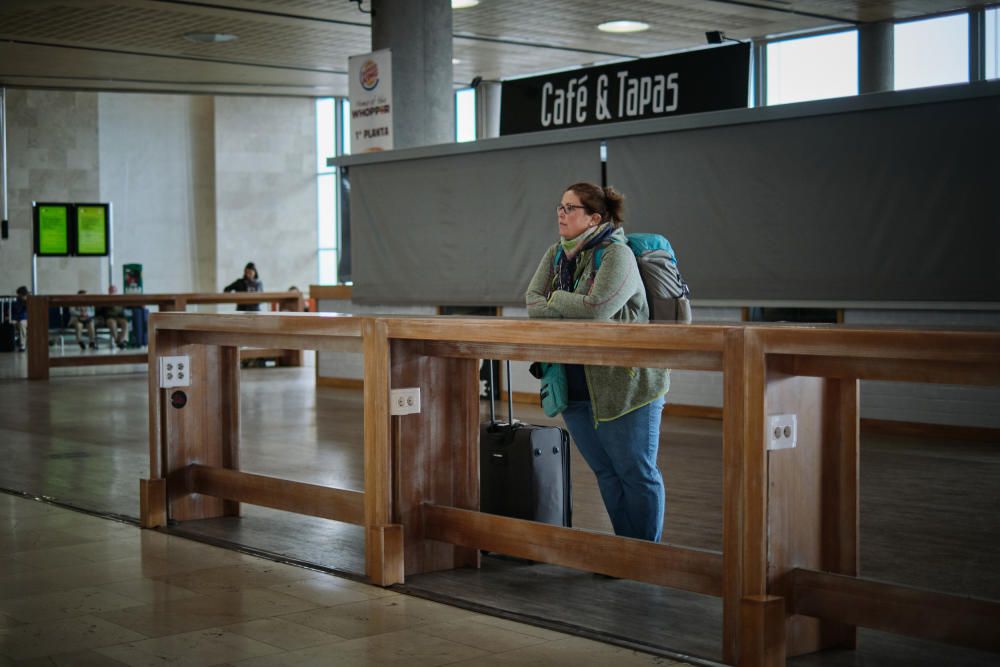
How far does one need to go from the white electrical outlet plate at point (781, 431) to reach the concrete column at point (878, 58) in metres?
12.1

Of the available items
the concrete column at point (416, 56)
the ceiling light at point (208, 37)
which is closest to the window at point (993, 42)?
the concrete column at point (416, 56)

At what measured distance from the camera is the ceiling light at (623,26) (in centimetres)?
1466

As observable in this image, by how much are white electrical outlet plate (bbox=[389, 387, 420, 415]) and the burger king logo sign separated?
697cm

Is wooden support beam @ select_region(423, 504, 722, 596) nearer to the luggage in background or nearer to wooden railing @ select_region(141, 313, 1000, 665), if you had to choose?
wooden railing @ select_region(141, 313, 1000, 665)

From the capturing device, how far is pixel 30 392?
12492mm

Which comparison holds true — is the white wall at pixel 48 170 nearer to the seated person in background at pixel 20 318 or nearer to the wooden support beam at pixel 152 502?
the seated person in background at pixel 20 318

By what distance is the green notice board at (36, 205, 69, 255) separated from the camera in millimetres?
17078

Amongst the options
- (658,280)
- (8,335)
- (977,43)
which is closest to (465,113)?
(8,335)

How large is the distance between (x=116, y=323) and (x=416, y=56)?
10.2 m

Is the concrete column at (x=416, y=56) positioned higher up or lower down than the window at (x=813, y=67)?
lower down

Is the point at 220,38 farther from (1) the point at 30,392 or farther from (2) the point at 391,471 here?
(2) the point at 391,471

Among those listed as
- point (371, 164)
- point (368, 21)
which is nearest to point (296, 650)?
point (371, 164)

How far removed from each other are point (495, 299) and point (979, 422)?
4.32 metres

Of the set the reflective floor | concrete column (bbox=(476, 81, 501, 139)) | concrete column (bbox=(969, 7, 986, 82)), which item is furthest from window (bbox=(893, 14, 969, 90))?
the reflective floor
